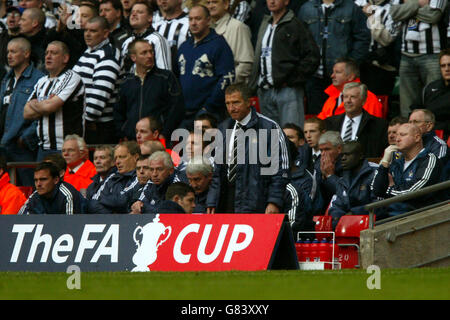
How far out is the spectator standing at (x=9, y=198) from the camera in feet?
43.5

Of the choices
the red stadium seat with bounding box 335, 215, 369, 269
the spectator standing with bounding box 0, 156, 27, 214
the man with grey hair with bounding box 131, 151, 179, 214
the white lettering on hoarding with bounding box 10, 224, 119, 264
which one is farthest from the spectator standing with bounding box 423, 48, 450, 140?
the spectator standing with bounding box 0, 156, 27, 214

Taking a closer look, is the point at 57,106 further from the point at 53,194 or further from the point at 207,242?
the point at 207,242

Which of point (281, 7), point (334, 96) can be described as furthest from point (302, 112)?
point (281, 7)

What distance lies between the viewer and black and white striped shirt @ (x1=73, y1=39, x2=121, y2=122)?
15.3 meters

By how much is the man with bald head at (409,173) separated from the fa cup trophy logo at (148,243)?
2.77 meters

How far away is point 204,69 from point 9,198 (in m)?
3.50

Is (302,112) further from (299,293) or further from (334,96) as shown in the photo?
(299,293)

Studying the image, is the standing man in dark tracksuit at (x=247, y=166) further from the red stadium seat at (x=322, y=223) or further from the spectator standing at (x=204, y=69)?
the spectator standing at (x=204, y=69)

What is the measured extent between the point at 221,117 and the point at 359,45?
2.32m

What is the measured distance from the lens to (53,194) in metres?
12.3

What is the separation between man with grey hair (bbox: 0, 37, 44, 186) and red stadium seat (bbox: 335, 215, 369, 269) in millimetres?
6111

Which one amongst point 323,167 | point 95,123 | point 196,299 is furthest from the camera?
point 95,123

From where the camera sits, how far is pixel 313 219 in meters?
11.6

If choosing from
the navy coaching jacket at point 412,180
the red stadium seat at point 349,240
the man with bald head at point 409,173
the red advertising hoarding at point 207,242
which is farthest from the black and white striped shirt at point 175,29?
the red advertising hoarding at point 207,242
